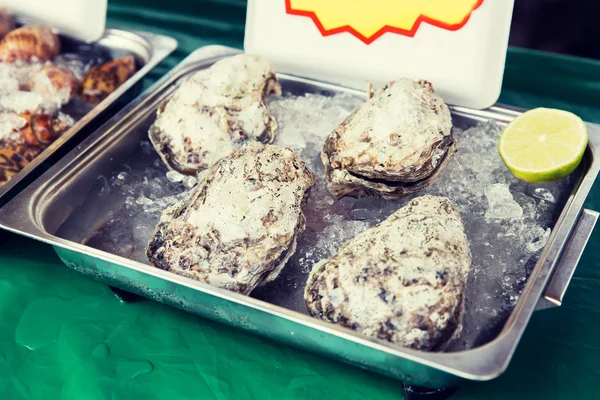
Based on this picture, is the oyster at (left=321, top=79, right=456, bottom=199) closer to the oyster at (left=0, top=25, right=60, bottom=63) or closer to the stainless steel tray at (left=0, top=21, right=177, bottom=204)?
the stainless steel tray at (left=0, top=21, right=177, bottom=204)

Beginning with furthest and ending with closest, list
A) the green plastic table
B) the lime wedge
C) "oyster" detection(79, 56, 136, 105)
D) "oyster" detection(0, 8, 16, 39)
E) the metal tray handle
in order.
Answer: "oyster" detection(0, 8, 16, 39)
"oyster" detection(79, 56, 136, 105)
the lime wedge
the green plastic table
the metal tray handle

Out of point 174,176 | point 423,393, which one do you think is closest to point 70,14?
point 174,176

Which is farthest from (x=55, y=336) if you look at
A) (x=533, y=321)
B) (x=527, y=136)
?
(x=527, y=136)

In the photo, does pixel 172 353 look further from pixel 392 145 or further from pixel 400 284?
pixel 392 145

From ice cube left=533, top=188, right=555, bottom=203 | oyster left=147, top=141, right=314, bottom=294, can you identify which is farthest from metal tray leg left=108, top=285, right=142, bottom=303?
ice cube left=533, top=188, right=555, bottom=203

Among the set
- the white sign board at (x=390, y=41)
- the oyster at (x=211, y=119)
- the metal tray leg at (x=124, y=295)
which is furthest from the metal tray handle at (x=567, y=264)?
the metal tray leg at (x=124, y=295)

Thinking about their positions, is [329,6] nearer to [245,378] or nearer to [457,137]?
[457,137]

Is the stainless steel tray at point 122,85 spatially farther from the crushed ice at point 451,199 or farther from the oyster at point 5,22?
the crushed ice at point 451,199
